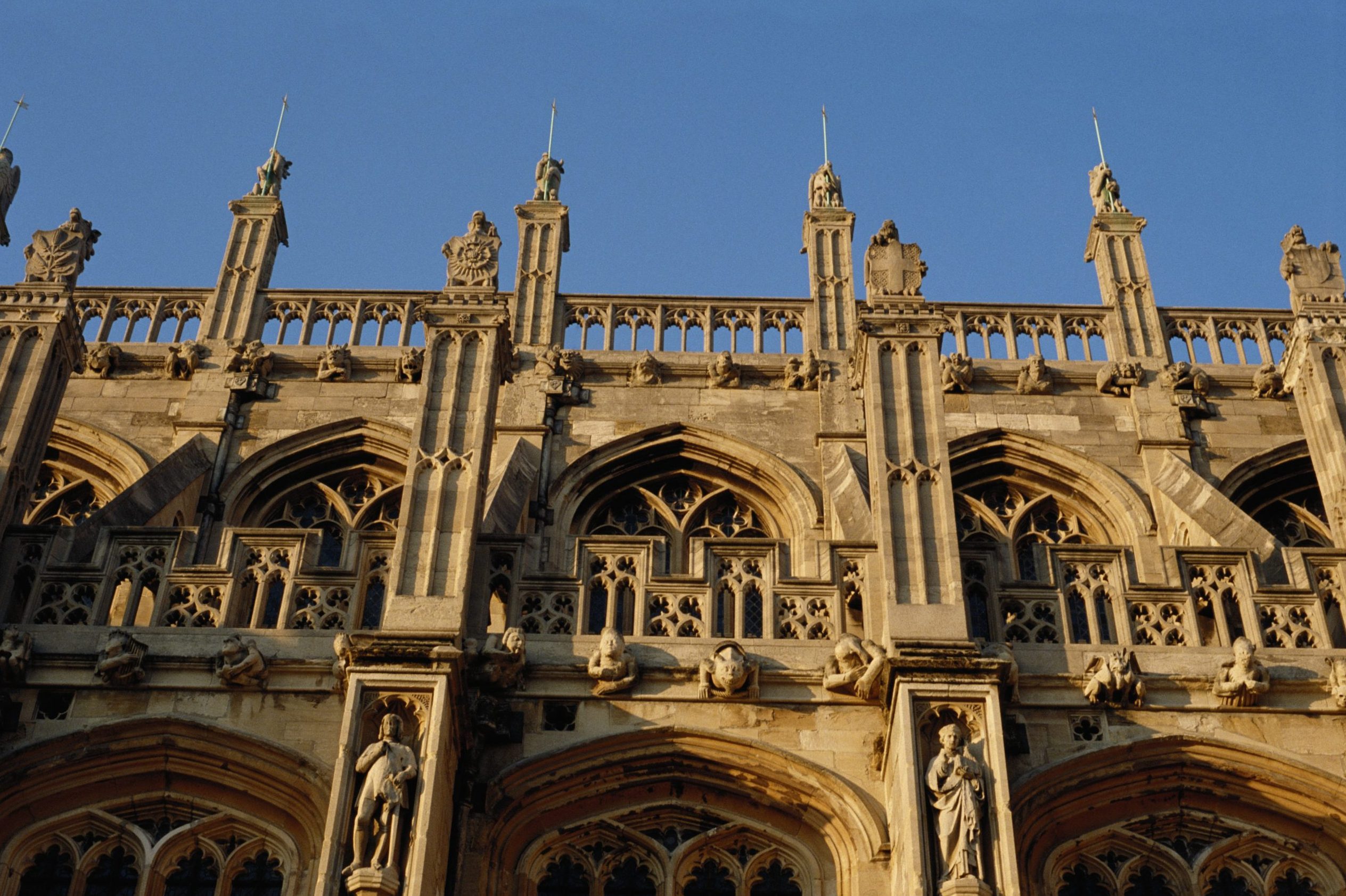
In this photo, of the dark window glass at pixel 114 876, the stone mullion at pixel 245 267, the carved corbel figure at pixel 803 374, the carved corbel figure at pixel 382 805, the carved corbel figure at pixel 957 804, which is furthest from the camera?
the stone mullion at pixel 245 267

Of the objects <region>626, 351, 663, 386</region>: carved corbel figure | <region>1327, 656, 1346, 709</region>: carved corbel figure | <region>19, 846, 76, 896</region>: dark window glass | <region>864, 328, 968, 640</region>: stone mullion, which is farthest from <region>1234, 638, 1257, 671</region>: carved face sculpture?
<region>626, 351, 663, 386</region>: carved corbel figure

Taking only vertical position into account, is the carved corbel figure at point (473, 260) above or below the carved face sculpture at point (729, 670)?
above

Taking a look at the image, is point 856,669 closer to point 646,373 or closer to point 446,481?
point 446,481

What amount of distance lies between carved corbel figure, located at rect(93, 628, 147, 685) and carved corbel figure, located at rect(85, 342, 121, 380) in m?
8.03

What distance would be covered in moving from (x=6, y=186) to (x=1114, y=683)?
11229 millimetres

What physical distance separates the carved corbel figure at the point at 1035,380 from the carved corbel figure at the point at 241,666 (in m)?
10.3

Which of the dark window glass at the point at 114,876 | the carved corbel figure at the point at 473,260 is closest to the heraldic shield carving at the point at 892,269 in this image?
the carved corbel figure at the point at 473,260

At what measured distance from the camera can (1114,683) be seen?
43.4 feet

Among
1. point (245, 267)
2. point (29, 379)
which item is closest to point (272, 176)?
point (245, 267)

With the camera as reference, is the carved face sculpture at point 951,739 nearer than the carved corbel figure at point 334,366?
Yes

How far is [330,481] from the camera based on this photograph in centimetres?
2005

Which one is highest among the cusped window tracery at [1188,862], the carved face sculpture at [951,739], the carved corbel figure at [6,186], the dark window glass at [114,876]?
the carved corbel figure at [6,186]

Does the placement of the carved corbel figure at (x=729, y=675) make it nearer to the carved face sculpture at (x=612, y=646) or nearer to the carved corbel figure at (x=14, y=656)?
the carved face sculpture at (x=612, y=646)

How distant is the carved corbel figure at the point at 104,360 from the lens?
2067 centimetres
